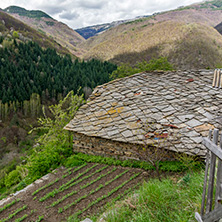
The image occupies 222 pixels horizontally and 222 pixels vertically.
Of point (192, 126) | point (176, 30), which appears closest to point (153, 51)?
point (176, 30)

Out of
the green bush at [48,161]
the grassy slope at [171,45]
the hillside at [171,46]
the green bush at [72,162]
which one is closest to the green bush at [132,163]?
the green bush at [72,162]

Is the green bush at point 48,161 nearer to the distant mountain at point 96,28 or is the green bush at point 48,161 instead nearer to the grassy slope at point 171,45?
the grassy slope at point 171,45

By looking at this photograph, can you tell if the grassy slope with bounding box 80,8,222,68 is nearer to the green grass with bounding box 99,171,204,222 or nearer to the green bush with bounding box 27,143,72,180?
the green bush with bounding box 27,143,72,180

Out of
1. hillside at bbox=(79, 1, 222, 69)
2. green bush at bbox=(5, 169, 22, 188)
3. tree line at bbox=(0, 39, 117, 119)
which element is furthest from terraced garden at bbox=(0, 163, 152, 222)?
hillside at bbox=(79, 1, 222, 69)

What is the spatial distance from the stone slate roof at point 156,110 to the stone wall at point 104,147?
0.82ft

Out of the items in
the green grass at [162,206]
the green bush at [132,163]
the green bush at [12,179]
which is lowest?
the green bush at [12,179]

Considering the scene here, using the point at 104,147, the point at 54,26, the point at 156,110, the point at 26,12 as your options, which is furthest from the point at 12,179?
the point at 26,12

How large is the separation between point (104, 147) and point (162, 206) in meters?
3.59

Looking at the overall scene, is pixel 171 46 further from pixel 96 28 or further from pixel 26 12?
pixel 96 28

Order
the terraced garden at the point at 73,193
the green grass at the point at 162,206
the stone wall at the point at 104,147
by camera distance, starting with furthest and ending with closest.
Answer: the stone wall at the point at 104,147, the terraced garden at the point at 73,193, the green grass at the point at 162,206

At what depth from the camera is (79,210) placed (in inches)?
165

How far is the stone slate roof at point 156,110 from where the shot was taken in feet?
18.9

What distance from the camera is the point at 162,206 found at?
2.99 metres

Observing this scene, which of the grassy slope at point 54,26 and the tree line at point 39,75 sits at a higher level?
the grassy slope at point 54,26
